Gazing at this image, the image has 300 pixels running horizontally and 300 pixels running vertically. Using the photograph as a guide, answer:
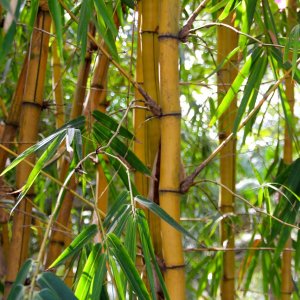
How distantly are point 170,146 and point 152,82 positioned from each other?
14cm

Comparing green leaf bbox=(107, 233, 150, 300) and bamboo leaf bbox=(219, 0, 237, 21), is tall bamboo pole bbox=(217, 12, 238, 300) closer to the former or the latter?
bamboo leaf bbox=(219, 0, 237, 21)

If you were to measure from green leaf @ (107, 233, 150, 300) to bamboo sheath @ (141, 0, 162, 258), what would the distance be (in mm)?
250

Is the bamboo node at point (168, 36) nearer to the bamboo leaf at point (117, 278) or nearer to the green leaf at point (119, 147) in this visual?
the green leaf at point (119, 147)

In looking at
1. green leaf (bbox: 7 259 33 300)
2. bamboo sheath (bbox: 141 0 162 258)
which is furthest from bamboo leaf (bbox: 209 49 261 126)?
green leaf (bbox: 7 259 33 300)

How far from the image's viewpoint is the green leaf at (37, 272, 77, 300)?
0.72 meters

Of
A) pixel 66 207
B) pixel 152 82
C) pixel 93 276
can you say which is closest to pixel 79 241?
pixel 93 276

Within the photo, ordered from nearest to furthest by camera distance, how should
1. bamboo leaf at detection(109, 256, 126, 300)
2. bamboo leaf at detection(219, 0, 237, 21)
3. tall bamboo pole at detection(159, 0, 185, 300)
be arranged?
bamboo leaf at detection(109, 256, 126, 300)
tall bamboo pole at detection(159, 0, 185, 300)
bamboo leaf at detection(219, 0, 237, 21)

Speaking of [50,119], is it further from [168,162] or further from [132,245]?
[132,245]

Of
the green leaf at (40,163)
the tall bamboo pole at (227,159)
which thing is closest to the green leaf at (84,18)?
the green leaf at (40,163)

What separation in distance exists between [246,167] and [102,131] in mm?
1719

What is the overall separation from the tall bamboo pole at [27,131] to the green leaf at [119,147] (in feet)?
0.56

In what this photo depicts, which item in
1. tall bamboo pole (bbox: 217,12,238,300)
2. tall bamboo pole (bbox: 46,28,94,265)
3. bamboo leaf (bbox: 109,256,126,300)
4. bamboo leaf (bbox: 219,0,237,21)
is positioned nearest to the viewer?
bamboo leaf (bbox: 109,256,126,300)

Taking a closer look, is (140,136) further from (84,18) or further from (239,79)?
(84,18)

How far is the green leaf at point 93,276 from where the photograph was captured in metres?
0.78
